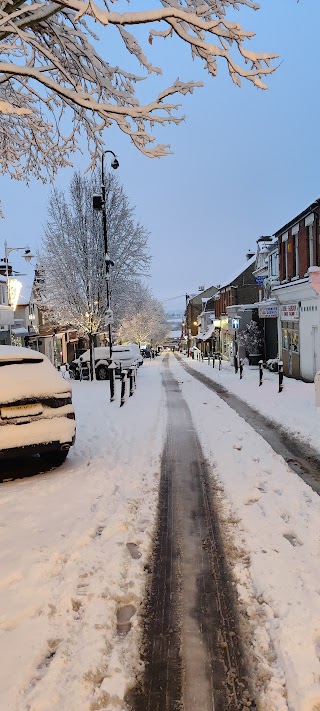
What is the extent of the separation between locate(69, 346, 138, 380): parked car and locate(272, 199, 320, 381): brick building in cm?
810

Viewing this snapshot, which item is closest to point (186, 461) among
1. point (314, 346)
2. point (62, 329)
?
point (314, 346)

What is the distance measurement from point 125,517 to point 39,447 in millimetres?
1710

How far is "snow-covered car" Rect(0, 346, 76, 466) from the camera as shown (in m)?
5.64

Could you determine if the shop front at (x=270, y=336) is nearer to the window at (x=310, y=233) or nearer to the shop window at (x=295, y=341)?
the shop window at (x=295, y=341)

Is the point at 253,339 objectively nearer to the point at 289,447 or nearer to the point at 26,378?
the point at 289,447

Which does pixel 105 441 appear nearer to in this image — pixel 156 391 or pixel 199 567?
pixel 199 567

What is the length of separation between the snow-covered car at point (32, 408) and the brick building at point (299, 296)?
12375mm

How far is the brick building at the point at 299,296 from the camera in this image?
18172mm

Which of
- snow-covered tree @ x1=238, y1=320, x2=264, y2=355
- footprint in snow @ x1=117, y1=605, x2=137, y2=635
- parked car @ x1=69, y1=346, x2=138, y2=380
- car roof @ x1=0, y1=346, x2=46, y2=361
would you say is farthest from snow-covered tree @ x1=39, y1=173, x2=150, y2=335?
footprint in snow @ x1=117, y1=605, x2=137, y2=635

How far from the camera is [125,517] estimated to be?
4.64 meters

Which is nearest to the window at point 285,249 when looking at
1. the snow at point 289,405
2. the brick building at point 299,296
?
the brick building at point 299,296

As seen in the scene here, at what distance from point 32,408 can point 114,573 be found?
2813mm

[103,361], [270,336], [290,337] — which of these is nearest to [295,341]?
[290,337]

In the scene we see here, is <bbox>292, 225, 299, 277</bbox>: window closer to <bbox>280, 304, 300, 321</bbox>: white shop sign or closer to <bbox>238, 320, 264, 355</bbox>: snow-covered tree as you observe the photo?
<bbox>280, 304, 300, 321</bbox>: white shop sign
